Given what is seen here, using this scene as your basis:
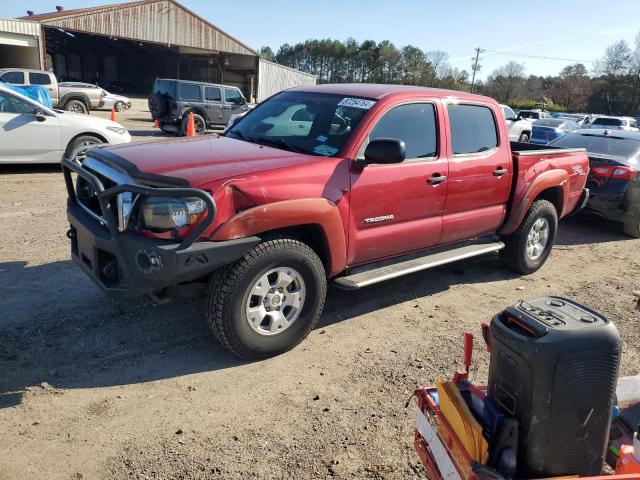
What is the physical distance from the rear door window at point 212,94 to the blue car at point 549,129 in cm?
1190

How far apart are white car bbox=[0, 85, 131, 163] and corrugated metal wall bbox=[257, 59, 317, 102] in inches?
1173

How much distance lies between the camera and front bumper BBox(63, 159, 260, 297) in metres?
3.12

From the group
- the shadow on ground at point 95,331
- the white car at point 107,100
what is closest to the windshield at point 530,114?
the white car at point 107,100

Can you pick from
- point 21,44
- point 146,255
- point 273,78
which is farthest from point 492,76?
point 146,255

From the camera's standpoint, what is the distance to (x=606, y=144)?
8430mm

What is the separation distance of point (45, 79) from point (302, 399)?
21542mm

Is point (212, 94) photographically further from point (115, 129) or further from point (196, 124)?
point (115, 129)

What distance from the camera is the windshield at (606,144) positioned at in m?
8.13

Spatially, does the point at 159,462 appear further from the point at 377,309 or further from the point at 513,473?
the point at 377,309

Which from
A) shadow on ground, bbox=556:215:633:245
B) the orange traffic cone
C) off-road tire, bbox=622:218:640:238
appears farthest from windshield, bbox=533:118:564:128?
off-road tire, bbox=622:218:640:238

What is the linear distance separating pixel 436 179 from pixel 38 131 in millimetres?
7582

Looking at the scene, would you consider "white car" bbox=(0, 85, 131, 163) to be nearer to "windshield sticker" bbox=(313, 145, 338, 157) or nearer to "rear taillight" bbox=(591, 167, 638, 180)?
"windshield sticker" bbox=(313, 145, 338, 157)

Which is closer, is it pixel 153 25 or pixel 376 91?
pixel 376 91

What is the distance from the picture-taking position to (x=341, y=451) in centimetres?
286
